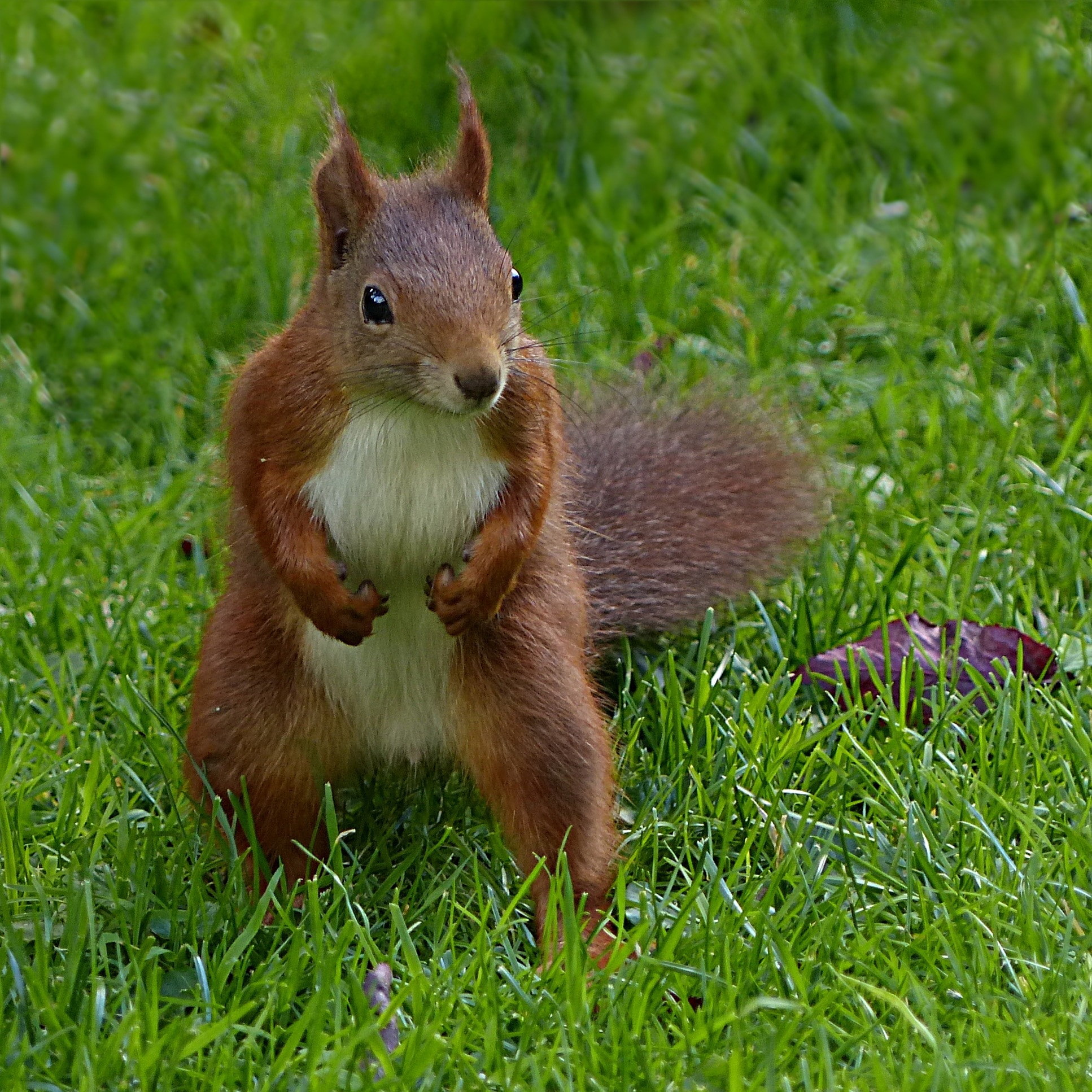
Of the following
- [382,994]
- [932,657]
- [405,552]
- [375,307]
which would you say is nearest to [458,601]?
[405,552]

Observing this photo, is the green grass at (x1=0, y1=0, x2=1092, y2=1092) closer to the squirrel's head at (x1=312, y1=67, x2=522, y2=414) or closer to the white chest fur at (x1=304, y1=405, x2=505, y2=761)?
the white chest fur at (x1=304, y1=405, x2=505, y2=761)

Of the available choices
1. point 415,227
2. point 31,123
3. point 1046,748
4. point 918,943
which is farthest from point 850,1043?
point 31,123

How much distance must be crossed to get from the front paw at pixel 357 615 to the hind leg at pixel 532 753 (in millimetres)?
152

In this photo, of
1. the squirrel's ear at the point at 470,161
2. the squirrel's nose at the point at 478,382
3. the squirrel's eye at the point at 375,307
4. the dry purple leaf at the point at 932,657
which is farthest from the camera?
the dry purple leaf at the point at 932,657

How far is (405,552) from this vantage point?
2.30 meters

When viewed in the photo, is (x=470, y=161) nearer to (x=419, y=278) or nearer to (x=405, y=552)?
(x=419, y=278)

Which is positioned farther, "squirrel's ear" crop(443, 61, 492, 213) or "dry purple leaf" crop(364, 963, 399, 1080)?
"squirrel's ear" crop(443, 61, 492, 213)

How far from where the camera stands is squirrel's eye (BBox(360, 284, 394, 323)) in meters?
2.19

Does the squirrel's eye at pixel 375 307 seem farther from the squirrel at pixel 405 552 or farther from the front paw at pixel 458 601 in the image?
the front paw at pixel 458 601

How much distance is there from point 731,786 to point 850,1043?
547 mm

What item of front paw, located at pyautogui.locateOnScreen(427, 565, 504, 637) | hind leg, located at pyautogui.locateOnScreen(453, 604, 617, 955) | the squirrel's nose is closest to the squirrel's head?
the squirrel's nose

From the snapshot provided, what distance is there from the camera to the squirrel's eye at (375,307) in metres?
2.19

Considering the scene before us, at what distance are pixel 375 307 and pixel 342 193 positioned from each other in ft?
0.63

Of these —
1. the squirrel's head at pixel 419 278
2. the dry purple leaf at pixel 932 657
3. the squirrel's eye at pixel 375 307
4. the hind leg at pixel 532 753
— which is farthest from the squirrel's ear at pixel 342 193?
the dry purple leaf at pixel 932 657
